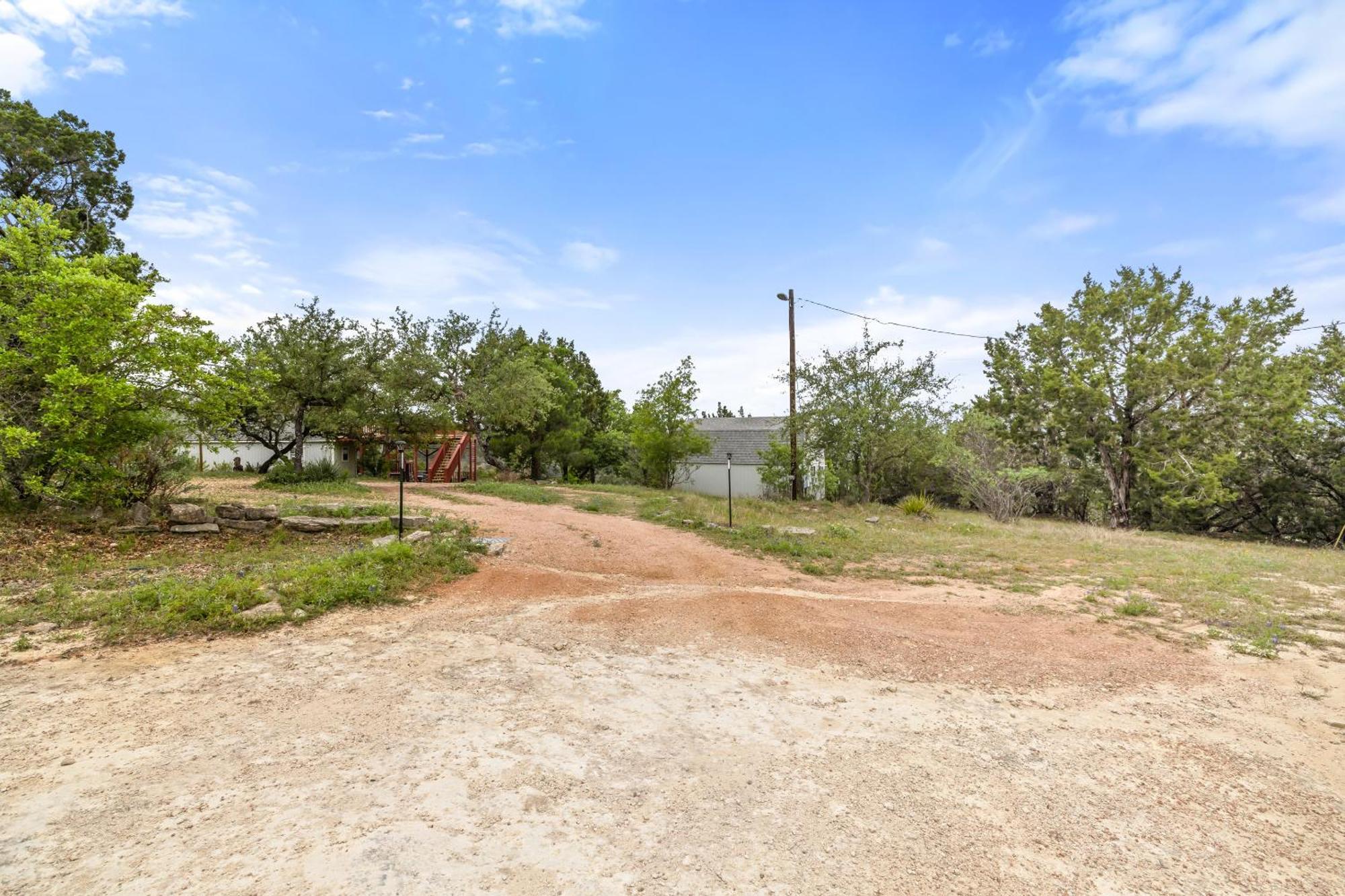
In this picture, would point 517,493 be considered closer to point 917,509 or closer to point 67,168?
point 917,509

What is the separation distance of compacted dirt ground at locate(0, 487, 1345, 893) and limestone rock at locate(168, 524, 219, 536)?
17.7 ft

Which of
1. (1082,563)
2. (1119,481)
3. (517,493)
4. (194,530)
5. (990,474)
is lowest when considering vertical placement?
(1082,563)

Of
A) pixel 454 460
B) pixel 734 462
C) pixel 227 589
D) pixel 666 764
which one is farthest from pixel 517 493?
pixel 666 764

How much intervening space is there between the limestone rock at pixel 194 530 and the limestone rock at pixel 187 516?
4cm

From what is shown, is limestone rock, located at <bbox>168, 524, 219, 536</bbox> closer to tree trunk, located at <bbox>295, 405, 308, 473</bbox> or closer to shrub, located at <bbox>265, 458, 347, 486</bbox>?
shrub, located at <bbox>265, 458, 347, 486</bbox>

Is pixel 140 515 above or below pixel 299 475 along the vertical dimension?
below

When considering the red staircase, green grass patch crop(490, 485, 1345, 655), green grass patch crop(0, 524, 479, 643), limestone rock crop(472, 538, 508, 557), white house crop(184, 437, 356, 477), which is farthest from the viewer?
white house crop(184, 437, 356, 477)

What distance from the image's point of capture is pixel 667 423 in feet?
73.5

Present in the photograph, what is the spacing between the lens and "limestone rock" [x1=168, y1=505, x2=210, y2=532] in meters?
9.12

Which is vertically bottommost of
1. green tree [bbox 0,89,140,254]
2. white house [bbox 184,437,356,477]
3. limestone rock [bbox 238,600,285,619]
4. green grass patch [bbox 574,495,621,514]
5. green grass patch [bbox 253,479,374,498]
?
limestone rock [bbox 238,600,285,619]

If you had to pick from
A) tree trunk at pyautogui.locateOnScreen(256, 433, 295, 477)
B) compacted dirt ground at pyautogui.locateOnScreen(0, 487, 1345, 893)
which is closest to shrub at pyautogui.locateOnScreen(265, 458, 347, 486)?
tree trunk at pyautogui.locateOnScreen(256, 433, 295, 477)

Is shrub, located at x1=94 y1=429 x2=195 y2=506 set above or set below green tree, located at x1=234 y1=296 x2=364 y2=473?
below

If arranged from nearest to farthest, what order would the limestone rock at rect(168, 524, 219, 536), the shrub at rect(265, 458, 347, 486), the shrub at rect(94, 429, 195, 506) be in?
the shrub at rect(94, 429, 195, 506), the limestone rock at rect(168, 524, 219, 536), the shrub at rect(265, 458, 347, 486)

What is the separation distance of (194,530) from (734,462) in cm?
2081
